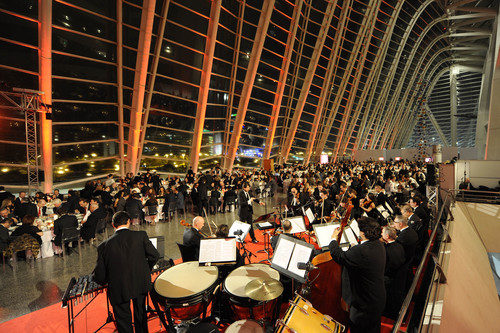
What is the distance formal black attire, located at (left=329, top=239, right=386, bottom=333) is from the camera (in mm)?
2436

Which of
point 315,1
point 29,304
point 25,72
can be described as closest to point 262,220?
Result: point 29,304

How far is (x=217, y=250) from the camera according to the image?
10.3ft

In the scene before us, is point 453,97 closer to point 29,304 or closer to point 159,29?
point 159,29

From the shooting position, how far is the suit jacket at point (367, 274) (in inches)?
95.7

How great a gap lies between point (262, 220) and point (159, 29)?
10.0 m

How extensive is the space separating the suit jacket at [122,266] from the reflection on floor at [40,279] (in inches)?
84.0

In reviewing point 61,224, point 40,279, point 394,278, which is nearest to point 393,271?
point 394,278

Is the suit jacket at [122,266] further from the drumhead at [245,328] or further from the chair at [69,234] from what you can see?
the chair at [69,234]

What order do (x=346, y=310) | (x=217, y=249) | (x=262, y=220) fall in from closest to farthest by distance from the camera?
1. (x=346, y=310)
2. (x=217, y=249)
3. (x=262, y=220)

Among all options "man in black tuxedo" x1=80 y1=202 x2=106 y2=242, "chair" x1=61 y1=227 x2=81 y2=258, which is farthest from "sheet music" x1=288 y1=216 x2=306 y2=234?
"chair" x1=61 y1=227 x2=81 y2=258

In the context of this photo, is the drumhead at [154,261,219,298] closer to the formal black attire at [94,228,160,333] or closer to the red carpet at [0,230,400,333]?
the formal black attire at [94,228,160,333]

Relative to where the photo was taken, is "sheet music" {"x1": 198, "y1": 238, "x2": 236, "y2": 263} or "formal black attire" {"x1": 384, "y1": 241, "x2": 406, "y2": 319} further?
"formal black attire" {"x1": 384, "y1": 241, "x2": 406, "y2": 319}

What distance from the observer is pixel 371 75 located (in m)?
21.5

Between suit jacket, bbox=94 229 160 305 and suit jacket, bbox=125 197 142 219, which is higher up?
suit jacket, bbox=94 229 160 305
